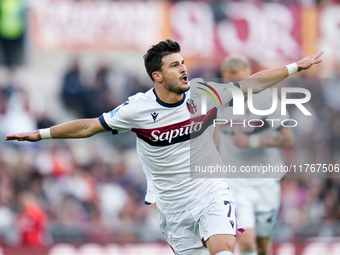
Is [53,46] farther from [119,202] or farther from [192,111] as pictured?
[192,111]

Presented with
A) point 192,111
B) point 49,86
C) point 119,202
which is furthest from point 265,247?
point 49,86

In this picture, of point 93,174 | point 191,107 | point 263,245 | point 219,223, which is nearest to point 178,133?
point 191,107

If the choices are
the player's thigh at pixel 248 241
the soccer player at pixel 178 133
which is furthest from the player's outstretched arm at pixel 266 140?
the soccer player at pixel 178 133

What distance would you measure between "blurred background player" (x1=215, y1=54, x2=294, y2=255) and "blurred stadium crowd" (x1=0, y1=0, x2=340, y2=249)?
3.37 metres

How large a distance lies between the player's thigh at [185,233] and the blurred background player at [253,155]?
157cm

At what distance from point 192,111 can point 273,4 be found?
10670mm

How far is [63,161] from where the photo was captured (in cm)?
1500

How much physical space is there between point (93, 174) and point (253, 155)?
601 cm

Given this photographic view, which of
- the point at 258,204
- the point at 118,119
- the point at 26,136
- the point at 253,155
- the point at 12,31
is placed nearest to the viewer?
the point at 118,119

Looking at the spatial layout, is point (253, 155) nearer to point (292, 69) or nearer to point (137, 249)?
point (292, 69)

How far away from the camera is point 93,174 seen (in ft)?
49.4

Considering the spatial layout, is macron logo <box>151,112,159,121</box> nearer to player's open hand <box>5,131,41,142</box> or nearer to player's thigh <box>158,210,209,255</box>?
player's thigh <box>158,210,209,255</box>

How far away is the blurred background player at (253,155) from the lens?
366 inches

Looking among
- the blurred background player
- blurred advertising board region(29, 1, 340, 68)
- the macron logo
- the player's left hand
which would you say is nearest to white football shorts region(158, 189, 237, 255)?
the macron logo
